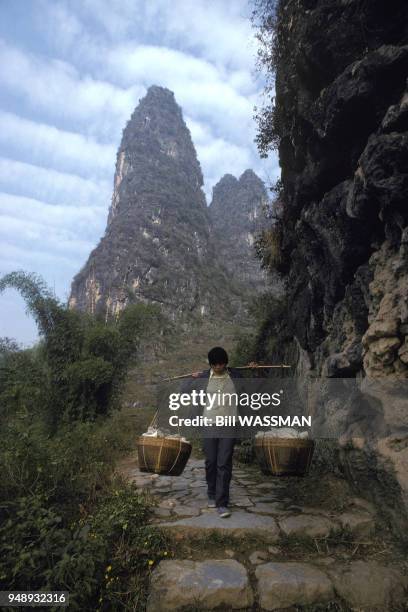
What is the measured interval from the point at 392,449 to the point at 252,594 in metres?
1.49

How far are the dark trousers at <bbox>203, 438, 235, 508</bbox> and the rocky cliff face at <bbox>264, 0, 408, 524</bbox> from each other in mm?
1313

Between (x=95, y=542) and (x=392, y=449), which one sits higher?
(x=392, y=449)

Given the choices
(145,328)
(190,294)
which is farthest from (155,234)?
(145,328)

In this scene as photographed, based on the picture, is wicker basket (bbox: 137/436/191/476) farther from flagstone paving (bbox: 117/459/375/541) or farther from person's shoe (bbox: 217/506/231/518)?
A: person's shoe (bbox: 217/506/231/518)

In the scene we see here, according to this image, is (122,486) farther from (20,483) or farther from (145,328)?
(145,328)

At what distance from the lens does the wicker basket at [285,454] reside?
343cm

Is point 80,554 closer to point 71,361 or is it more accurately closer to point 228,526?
point 228,526

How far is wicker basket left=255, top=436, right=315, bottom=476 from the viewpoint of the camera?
3428 mm

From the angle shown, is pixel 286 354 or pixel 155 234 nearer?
pixel 286 354

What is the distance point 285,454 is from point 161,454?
1.10 meters

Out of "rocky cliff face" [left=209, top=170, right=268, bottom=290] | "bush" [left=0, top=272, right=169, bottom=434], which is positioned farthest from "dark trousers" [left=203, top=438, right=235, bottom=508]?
"rocky cliff face" [left=209, top=170, right=268, bottom=290]

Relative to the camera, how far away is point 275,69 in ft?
22.8

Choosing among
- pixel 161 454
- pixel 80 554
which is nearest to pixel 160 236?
pixel 161 454

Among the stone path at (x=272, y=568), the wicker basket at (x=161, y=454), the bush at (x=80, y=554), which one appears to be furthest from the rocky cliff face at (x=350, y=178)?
the bush at (x=80, y=554)
